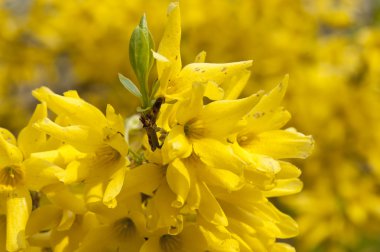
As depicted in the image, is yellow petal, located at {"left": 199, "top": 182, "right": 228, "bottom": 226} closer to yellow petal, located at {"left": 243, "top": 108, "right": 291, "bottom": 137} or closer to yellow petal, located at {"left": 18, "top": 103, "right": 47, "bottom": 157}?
yellow petal, located at {"left": 243, "top": 108, "right": 291, "bottom": 137}

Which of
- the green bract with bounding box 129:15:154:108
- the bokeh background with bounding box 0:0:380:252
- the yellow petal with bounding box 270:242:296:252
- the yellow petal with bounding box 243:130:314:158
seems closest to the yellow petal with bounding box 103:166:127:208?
the green bract with bounding box 129:15:154:108

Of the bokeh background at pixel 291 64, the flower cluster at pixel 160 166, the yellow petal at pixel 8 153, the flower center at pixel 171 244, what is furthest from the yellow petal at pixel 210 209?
the bokeh background at pixel 291 64

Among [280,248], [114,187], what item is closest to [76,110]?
[114,187]

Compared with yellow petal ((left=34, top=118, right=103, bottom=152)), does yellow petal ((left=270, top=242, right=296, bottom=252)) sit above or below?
below

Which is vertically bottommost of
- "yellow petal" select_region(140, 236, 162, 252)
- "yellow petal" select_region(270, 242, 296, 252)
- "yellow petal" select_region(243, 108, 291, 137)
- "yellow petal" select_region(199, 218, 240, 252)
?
"yellow petal" select_region(270, 242, 296, 252)

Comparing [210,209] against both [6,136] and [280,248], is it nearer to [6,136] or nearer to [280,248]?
[280,248]

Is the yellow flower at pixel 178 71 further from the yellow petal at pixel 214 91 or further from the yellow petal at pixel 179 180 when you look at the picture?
the yellow petal at pixel 179 180
